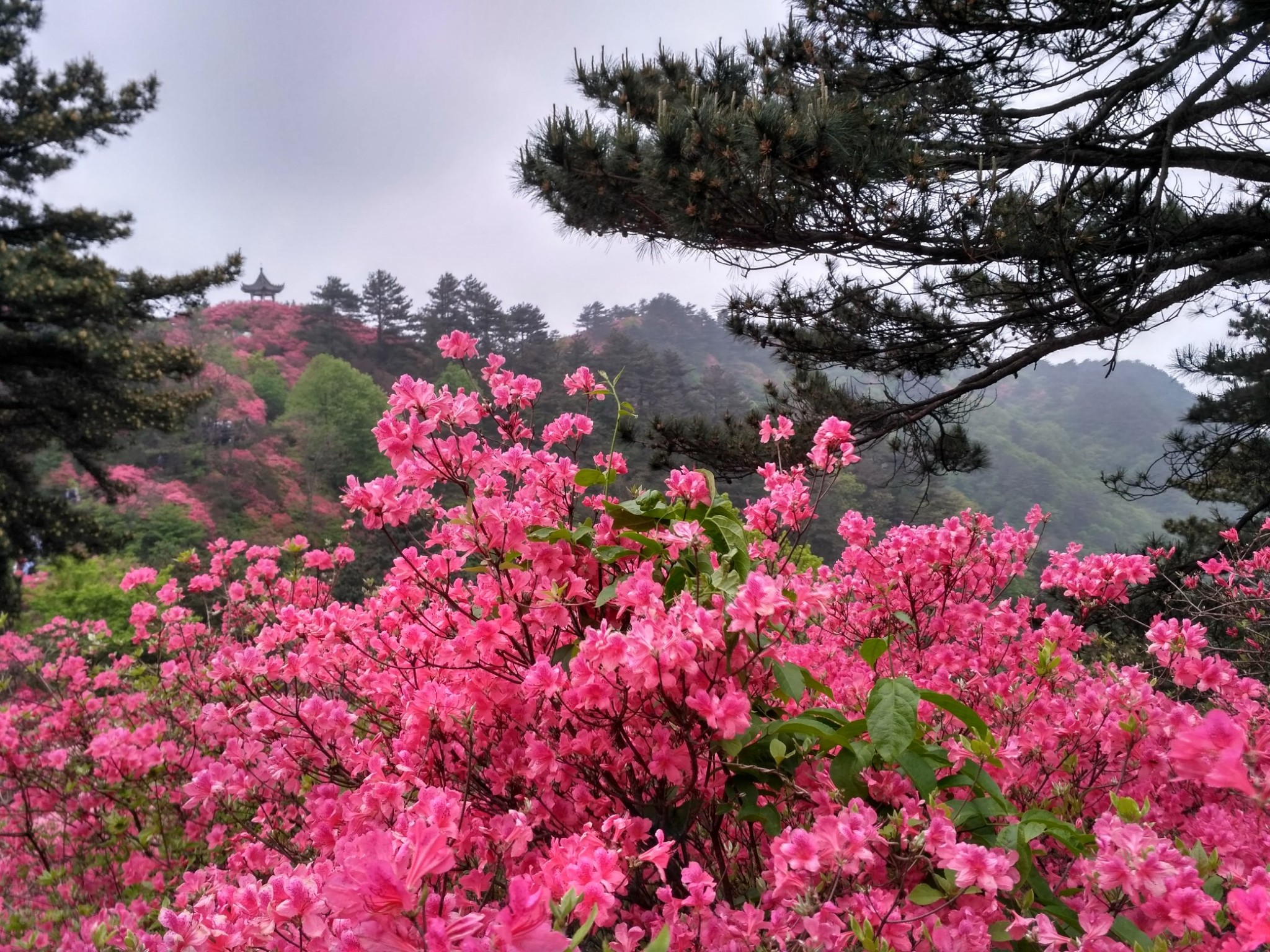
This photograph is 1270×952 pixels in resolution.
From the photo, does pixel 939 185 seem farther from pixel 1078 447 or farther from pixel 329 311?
pixel 1078 447

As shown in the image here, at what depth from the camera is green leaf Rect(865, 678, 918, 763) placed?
1.06 m

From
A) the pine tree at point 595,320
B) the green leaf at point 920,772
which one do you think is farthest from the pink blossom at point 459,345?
the pine tree at point 595,320

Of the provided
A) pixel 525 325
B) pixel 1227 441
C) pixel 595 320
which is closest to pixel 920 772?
pixel 1227 441

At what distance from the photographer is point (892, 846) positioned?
1043 mm

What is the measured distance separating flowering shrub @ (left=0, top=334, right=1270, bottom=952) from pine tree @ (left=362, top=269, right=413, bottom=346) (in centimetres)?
3233

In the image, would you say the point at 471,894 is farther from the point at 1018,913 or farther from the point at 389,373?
the point at 389,373

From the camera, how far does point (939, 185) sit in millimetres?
3898

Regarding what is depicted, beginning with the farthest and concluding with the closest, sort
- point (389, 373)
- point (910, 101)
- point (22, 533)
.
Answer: point (389, 373), point (22, 533), point (910, 101)

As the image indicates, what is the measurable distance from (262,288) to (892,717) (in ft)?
161

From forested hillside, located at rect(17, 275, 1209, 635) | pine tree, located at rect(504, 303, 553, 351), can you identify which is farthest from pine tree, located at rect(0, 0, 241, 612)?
pine tree, located at rect(504, 303, 553, 351)

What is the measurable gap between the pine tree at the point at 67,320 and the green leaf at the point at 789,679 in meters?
10.9

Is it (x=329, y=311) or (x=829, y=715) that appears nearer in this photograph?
(x=829, y=715)

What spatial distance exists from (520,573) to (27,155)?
1410 cm

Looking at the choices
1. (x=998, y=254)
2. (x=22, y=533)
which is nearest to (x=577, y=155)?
(x=998, y=254)
